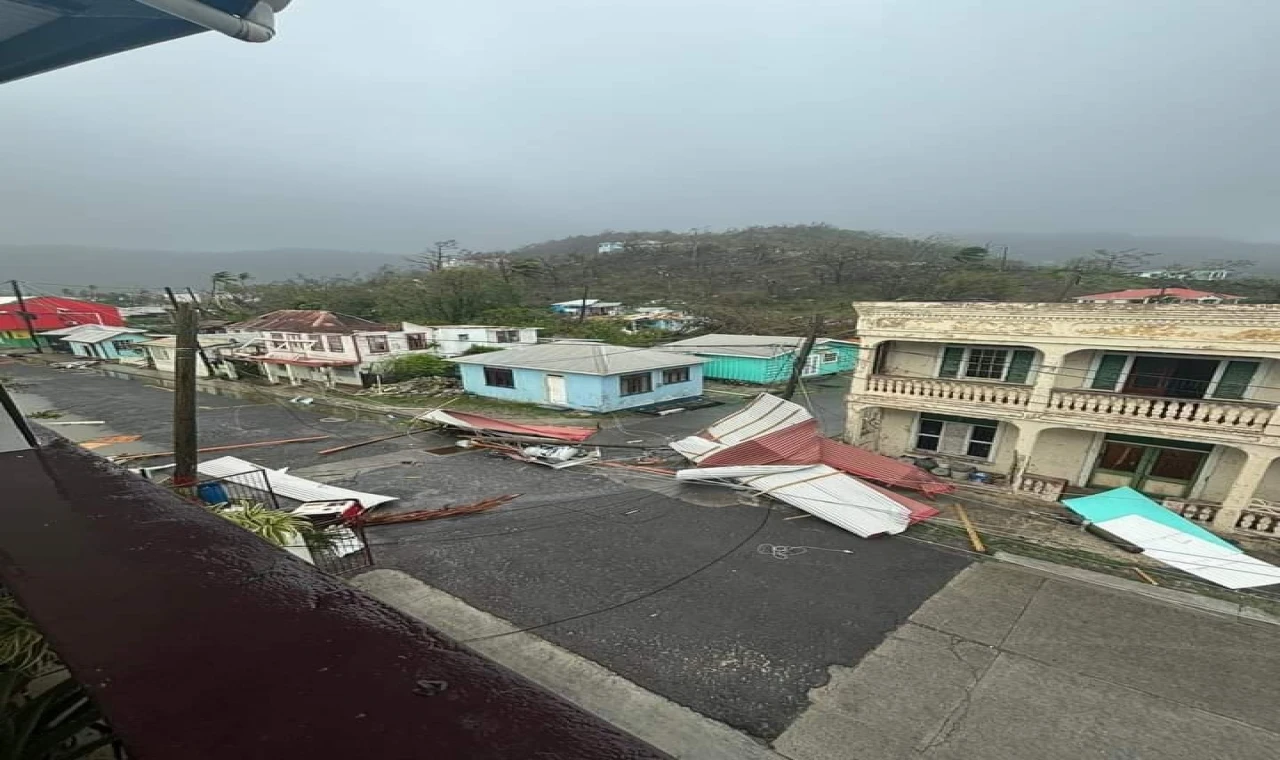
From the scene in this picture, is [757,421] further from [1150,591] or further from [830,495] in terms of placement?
[1150,591]

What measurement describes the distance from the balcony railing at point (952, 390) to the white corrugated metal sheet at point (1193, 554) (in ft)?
11.1

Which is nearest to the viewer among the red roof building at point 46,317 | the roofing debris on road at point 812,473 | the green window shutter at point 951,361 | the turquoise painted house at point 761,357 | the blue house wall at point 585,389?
the roofing debris on road at point 812,473

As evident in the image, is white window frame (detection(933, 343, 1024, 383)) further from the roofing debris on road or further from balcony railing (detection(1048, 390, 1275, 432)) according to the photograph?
the roofing debris on road

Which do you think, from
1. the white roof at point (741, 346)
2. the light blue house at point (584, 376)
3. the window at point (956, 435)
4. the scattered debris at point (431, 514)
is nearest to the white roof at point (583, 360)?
the light blue house at point (584, 376)

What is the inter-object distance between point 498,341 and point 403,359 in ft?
23.3

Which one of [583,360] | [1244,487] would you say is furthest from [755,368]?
[1244,487]

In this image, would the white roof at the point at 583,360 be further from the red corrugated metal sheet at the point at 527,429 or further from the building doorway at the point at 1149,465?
the building doorway at the point at 1149,465

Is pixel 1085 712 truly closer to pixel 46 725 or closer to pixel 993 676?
pixel 993 676

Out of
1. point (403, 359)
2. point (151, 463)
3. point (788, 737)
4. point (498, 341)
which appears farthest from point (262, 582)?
point (498, 341)

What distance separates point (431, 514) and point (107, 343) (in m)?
51.5

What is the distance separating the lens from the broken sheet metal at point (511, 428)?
1833cm

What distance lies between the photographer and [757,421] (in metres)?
15.7

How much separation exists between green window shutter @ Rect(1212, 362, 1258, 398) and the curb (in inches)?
215

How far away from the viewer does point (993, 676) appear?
6.79 meters
